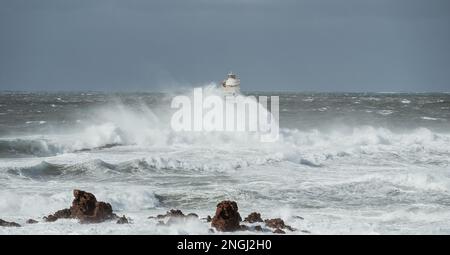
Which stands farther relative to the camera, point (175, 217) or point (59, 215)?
point (59, 215)

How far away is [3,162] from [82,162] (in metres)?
3.24

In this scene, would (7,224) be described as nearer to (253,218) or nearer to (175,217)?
(175,217)

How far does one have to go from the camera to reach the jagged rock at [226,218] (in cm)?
1101

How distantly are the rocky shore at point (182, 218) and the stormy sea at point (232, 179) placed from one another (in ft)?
0.51

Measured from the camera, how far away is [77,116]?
46438 millimetres

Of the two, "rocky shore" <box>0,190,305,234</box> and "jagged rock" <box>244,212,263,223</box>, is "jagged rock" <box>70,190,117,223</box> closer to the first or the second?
"rocky shore" <box>0,190,305,234</box>

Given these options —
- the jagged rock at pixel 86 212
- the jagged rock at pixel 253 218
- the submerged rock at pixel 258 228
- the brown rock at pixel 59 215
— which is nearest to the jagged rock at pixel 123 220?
the jagged rock at pixel 86 212

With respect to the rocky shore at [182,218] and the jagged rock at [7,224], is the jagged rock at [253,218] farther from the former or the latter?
the jagged rock at [7,224]

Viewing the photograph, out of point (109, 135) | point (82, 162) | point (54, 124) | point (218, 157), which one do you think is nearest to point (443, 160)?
point (218, 157)

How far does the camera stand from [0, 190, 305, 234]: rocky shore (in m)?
11.1

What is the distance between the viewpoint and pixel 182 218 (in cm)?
1159

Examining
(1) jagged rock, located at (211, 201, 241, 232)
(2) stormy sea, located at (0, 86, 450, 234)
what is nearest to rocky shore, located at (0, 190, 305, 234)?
(1) jagged rock, located at (211, 201, 241, 232)

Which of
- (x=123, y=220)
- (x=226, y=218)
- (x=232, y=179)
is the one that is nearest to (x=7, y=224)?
(x=123, y=220)

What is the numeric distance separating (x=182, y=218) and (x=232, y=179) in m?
6.19
